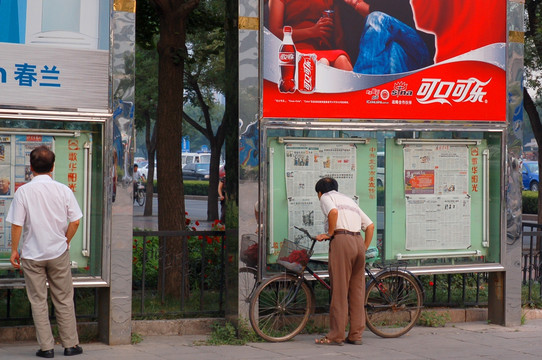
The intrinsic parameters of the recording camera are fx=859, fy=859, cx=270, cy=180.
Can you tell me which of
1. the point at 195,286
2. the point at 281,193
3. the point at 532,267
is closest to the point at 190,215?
the point at 195,286

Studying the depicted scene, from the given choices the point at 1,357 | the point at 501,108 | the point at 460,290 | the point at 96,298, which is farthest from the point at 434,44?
the point at 1,357

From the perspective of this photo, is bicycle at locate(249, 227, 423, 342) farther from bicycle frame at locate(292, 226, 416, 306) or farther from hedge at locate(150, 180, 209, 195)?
hedge at locate(150, 180, 209, 195)

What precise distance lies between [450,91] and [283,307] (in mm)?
2902

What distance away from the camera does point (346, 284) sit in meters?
8.00

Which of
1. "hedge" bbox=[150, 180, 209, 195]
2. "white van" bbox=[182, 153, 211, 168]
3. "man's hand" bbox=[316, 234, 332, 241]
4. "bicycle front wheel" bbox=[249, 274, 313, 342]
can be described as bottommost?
"bicycle front wheel" bbox=[249, 274, 313, 342]

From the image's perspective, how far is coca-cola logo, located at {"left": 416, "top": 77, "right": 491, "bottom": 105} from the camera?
351 inches

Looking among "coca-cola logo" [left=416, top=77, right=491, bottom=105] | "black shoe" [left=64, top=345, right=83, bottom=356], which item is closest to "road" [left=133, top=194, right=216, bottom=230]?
"coca-cola logo" [left=416, top=77, right=491, bottom=105]

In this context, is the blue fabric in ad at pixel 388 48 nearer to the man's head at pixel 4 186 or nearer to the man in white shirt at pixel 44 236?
the man in white shirt at pixel 44 236

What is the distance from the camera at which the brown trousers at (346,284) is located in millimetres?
7977

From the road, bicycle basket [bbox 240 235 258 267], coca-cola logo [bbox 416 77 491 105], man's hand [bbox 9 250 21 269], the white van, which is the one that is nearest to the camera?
man's hand [bbox 9 250 21 269]

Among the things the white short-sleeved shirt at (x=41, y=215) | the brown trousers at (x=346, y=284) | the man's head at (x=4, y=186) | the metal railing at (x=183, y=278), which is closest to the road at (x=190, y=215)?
the metal railing at (x=183, y=278)

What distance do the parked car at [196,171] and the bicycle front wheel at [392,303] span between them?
4578 centimetres

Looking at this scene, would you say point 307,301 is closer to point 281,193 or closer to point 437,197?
point 281,193

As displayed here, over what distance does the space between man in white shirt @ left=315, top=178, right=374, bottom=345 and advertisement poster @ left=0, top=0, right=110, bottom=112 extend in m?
2.25
